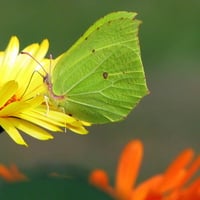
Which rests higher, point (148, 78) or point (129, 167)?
point (148, 78)

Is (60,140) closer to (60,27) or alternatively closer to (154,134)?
(154,134)

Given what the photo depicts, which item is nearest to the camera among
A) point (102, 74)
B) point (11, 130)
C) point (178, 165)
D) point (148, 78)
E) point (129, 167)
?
point (11, 130)

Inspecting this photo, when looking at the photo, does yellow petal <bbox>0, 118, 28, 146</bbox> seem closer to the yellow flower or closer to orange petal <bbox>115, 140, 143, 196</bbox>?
the yellow flower

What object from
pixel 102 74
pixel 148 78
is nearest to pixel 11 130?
pixel 102 74

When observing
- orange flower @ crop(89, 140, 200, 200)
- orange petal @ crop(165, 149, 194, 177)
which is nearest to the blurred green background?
orange flower @ crop(89, 140, 200, 200)

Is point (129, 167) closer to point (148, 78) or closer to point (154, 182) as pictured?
point (154, 182)

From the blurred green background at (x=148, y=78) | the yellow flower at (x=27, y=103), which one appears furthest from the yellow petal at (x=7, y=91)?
the blurred green background at (x=148, y=78)
